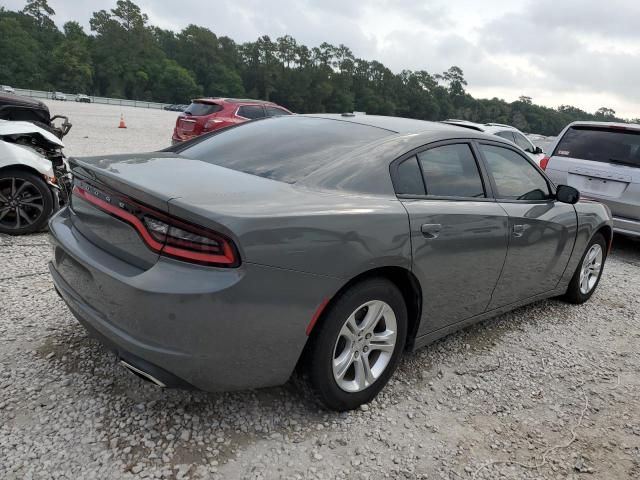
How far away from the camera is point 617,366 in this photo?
361 centimetres

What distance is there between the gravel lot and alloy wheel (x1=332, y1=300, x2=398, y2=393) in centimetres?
20

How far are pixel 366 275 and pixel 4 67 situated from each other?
94112 mm

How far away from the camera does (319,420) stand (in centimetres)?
262

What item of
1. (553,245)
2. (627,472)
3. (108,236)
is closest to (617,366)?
(553,245)

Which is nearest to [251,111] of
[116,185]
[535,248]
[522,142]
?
[522,142]

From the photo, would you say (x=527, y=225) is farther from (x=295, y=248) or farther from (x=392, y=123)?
(x=295, y=248)

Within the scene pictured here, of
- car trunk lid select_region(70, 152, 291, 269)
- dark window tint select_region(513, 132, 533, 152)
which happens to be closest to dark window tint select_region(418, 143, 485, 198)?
car trunk lid select_region(70, 152, 291, 269)

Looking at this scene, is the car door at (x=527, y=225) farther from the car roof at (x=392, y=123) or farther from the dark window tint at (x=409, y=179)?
the dark window tint at (x=409, y=179)

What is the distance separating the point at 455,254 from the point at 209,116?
33.5 feet

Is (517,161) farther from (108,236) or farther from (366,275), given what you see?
(108,236)

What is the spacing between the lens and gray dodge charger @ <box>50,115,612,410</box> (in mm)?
2070

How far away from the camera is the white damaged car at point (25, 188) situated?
4965 millimetres

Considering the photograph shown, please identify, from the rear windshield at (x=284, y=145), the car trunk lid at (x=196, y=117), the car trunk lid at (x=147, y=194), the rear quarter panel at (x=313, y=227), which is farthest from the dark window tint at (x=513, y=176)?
the car trunk lid at (x=196, y=117)

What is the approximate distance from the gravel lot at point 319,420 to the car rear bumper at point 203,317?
1.21 feet
